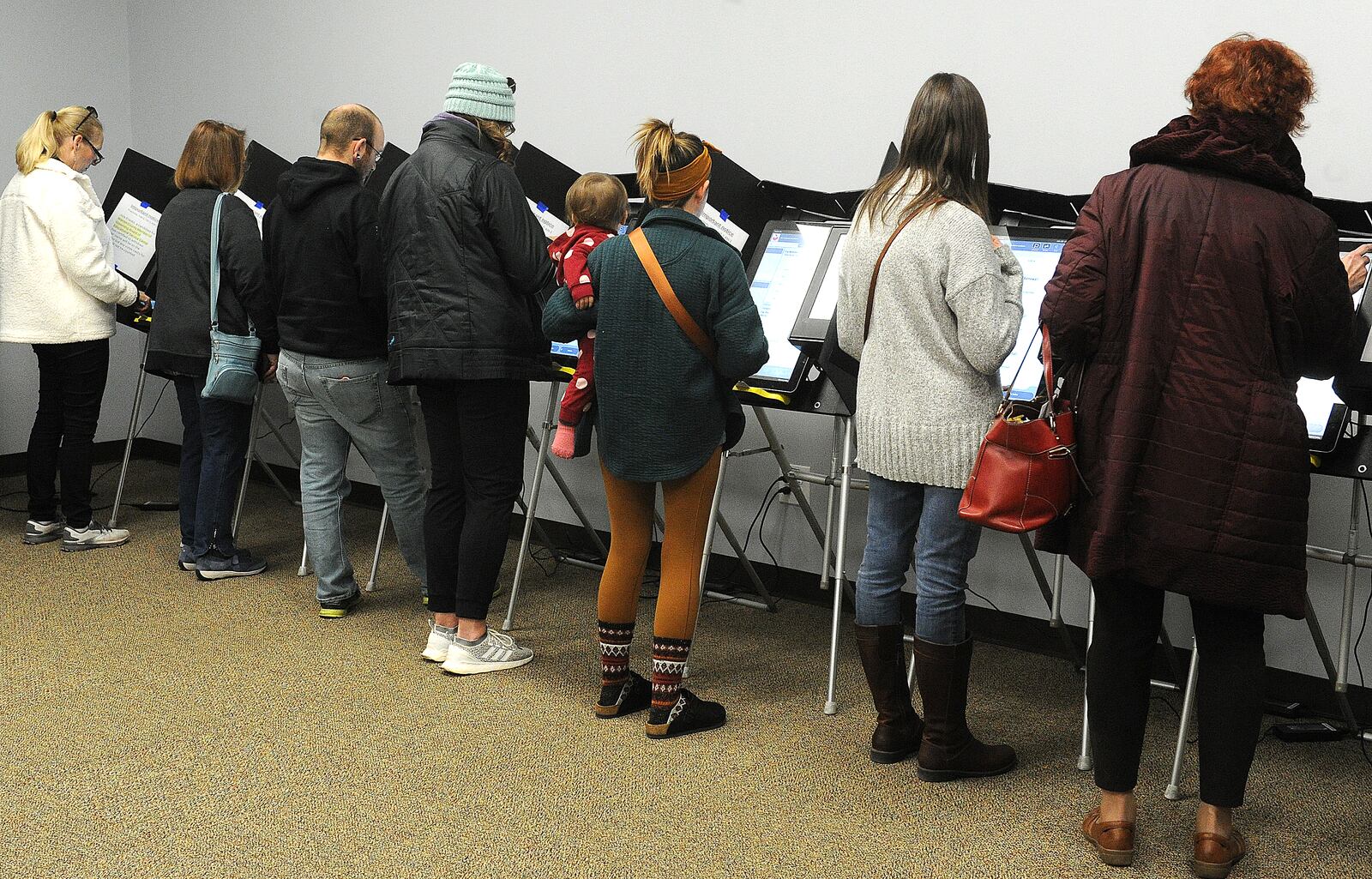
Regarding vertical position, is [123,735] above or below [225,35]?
below

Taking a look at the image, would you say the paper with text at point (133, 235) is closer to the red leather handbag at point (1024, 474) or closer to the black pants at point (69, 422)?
the black pants at point (69, 422)

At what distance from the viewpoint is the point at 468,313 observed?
274 centimetres

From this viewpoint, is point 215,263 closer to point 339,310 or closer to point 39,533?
point 339,310

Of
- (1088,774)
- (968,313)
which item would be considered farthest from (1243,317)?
(1088,774)

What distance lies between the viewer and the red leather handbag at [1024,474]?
1912 millimetres

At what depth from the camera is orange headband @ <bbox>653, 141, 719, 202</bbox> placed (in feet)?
7.63

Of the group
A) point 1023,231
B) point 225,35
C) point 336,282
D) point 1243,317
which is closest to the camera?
point 1243,317

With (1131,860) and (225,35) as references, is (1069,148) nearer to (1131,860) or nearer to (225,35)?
(1131,860)

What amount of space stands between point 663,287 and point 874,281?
410mm

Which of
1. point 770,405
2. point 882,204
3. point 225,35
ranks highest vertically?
point 225,35

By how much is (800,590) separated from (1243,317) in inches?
79.5

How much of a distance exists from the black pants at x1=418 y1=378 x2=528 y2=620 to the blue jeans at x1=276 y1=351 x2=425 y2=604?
35cm

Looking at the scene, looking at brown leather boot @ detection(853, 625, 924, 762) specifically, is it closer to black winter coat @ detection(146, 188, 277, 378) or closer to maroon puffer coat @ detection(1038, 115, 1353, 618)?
maroon puffer coat @ detection(1038, 115, 1353, 618)

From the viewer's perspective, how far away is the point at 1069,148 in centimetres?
305
